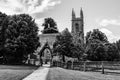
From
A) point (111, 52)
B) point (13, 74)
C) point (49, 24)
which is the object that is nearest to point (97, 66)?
point (13, 74)

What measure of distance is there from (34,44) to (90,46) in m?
19.1

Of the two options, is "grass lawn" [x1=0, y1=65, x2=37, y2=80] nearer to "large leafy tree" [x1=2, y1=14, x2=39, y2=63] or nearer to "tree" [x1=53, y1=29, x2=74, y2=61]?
"large leafy tree" [x1=2, y1=14, x2=39, y2=63]

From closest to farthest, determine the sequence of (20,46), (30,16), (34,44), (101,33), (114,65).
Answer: (114,65), (20,46), (34,44), (30,16), (101,33)

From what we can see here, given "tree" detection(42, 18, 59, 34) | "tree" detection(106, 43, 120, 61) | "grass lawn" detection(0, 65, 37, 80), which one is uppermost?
"tree" detection(42, 18, 59, 34)

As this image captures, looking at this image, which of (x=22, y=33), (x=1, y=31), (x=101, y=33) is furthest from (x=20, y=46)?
(x=101, y=33)

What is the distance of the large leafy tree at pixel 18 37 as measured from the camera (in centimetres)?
3250

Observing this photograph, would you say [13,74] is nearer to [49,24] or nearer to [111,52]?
[111,52]

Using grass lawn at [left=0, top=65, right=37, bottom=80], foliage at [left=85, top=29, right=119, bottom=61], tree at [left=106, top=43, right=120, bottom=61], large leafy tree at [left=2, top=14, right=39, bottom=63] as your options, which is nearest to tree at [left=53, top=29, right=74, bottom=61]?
large leafy tree at [left=2, top=14, right=39, bottom=63]

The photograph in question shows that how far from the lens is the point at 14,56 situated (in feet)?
113

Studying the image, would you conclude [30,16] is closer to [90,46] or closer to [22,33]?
[22,33]

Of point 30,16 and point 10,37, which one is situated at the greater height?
point 30,16

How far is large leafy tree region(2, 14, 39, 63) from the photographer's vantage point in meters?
32.5

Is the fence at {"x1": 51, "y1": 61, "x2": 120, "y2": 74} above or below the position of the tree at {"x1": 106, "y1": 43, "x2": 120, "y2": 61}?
below

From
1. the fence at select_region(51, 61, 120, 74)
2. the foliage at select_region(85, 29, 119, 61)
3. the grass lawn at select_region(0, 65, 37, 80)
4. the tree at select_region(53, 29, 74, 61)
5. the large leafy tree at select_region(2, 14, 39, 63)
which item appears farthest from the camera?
the foliage at select_region(85, 29, 119, 61)
